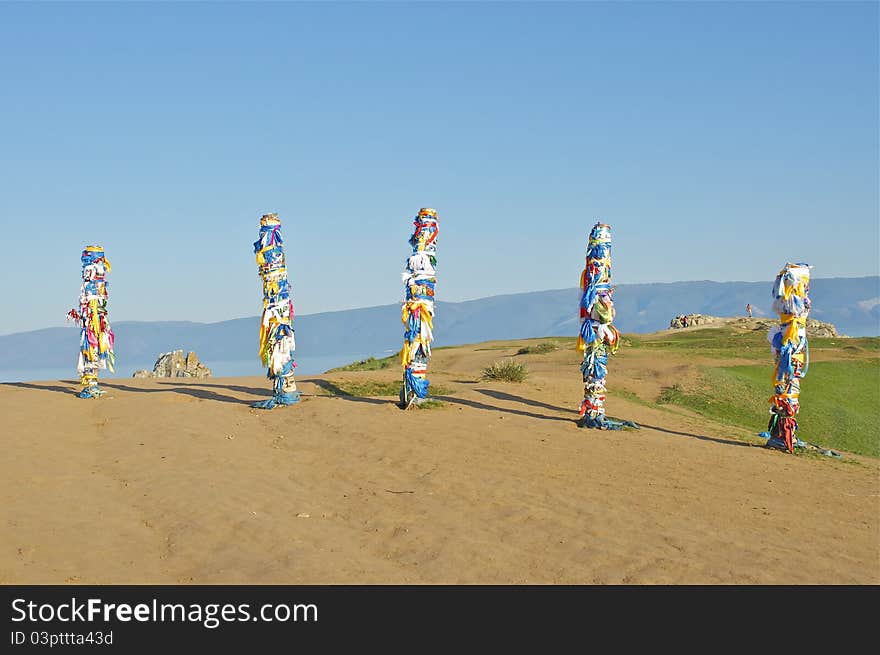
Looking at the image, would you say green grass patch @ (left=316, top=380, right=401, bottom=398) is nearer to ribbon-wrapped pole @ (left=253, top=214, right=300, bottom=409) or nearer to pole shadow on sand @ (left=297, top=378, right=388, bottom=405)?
pole shadow on sand @ (left=297, top=378, right=388, bottom=405)

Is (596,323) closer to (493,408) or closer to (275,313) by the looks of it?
(493,408)

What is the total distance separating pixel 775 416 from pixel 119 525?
1376 cm

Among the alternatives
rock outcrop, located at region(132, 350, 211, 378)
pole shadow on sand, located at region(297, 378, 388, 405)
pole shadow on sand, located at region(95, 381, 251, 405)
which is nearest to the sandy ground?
pole shadow on sand, located at region(297, 378, 388, 405)

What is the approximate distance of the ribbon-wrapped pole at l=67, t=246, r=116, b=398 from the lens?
23594mm

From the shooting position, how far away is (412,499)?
12.7m

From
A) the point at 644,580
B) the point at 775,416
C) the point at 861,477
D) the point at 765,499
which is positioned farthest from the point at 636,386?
the point at 644,580

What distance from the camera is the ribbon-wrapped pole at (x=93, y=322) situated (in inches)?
929

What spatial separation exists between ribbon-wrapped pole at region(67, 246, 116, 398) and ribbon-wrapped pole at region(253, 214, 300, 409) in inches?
236

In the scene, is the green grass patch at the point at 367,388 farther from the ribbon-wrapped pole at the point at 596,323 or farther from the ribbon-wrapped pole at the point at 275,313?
the ribbon-wrapped pole at the point at 596,323

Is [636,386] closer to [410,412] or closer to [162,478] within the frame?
[410,412]

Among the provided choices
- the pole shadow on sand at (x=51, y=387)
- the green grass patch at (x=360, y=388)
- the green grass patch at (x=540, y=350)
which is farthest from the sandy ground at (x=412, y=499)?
the green grass patch at (x=540, y=350)

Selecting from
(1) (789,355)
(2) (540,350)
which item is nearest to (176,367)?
(2) (540,350)

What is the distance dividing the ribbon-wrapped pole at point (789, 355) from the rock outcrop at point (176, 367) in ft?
87.6

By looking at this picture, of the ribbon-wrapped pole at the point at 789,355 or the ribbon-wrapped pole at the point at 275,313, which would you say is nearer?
the ribbon-wrapped pole at the point at 789,355
